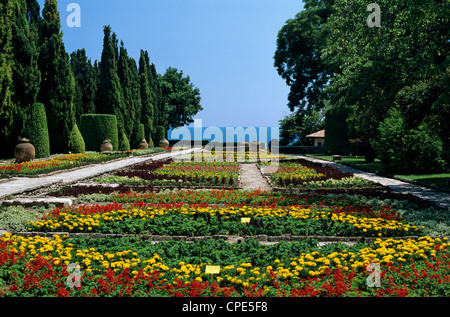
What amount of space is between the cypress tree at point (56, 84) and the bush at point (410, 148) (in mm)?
20828

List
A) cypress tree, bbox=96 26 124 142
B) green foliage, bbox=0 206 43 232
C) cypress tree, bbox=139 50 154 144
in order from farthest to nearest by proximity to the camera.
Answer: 1. cypress tree, bbox=139 50 154 144
2. cypress tree, bbox=96 26 124 142
3. green foliage, bbox=0 206 43 232

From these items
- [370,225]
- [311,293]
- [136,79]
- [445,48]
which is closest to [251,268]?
[311,293]

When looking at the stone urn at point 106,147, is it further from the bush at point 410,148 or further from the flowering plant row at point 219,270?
the flowering plant row at point 219,270

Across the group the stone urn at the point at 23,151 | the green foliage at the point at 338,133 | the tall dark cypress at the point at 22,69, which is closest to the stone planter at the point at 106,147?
the tall dark cypress at the point at 22,69

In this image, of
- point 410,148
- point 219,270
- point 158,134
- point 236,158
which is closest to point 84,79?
point 158,134

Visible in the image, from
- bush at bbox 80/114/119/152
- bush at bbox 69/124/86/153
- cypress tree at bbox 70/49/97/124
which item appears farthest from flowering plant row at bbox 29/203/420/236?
cypress tree at bbox 70/49/97/124

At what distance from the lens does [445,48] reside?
44.6ft

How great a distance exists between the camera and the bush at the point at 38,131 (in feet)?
78.7

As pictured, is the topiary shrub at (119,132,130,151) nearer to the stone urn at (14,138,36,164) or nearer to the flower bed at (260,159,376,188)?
the stone urn at (14,138,36,164)

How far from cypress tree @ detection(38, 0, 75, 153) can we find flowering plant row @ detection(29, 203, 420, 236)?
20992 mm

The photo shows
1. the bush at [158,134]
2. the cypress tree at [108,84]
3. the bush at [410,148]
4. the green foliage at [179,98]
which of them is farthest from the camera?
the green foliage at [179,98]

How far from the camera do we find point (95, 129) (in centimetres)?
3397

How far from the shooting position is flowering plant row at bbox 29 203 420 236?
280 inches

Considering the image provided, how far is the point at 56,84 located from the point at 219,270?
26.4 m
